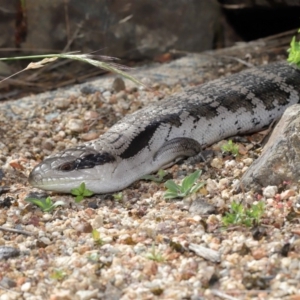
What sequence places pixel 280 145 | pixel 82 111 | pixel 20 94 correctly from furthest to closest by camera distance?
pixel 20 94, pixel 82 111, pixel 280 145

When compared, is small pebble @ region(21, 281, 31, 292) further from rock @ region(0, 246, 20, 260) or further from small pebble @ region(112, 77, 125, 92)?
small pebble @ region(112, 77, 125, 92)

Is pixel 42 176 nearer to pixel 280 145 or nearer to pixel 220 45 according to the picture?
pixel 280 145

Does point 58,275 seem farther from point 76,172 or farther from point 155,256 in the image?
point 76,172

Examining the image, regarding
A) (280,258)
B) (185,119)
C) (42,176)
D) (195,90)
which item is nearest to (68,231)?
(42,176)

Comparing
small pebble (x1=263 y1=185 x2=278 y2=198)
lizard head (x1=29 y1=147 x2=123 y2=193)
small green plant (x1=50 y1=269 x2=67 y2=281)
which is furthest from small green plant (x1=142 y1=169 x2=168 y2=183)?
small green plant (x1=50 y1=269 x2=67 y2=281)

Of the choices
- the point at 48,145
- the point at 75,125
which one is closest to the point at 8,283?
the point at 48,145

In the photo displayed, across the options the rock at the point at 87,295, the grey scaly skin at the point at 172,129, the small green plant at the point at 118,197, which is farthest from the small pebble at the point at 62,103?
the rock at the point at 87,295
